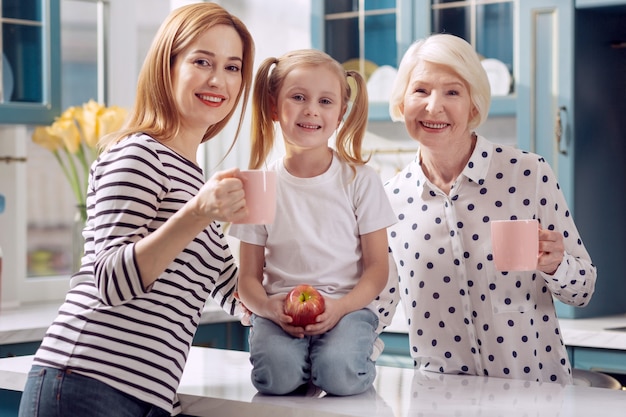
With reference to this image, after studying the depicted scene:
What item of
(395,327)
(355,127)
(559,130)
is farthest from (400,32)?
(355,127)

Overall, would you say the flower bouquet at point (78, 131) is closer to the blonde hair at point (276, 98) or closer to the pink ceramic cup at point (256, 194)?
the blonde hair at point (276, 98)

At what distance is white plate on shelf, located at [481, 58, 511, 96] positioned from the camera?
337 centimetres

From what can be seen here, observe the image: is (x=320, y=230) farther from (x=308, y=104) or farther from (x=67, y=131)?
(x=67, y=131)

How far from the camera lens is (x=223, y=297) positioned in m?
1.85

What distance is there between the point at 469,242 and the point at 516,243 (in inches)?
15.1

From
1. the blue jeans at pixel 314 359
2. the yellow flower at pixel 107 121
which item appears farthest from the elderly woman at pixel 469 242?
the yellow flower at pixel 107 121

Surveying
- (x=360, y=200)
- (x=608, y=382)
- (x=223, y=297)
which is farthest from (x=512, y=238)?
(x=608, y=382)

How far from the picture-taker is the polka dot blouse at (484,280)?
6.77 feet

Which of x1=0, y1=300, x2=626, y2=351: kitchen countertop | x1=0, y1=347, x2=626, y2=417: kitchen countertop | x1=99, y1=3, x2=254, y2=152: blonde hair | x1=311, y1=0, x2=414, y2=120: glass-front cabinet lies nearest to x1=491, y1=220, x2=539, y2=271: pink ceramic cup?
x1=0, y1=347, x2=626, y2=417: kitchen countertop

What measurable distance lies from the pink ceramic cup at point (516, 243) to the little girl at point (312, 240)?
0.66 feet

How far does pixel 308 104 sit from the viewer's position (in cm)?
174

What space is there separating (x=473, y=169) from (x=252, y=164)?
536 millimetres

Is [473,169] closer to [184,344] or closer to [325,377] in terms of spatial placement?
[325,377]

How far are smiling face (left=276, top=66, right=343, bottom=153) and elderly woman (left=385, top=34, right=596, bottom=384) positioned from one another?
0.32 meters
